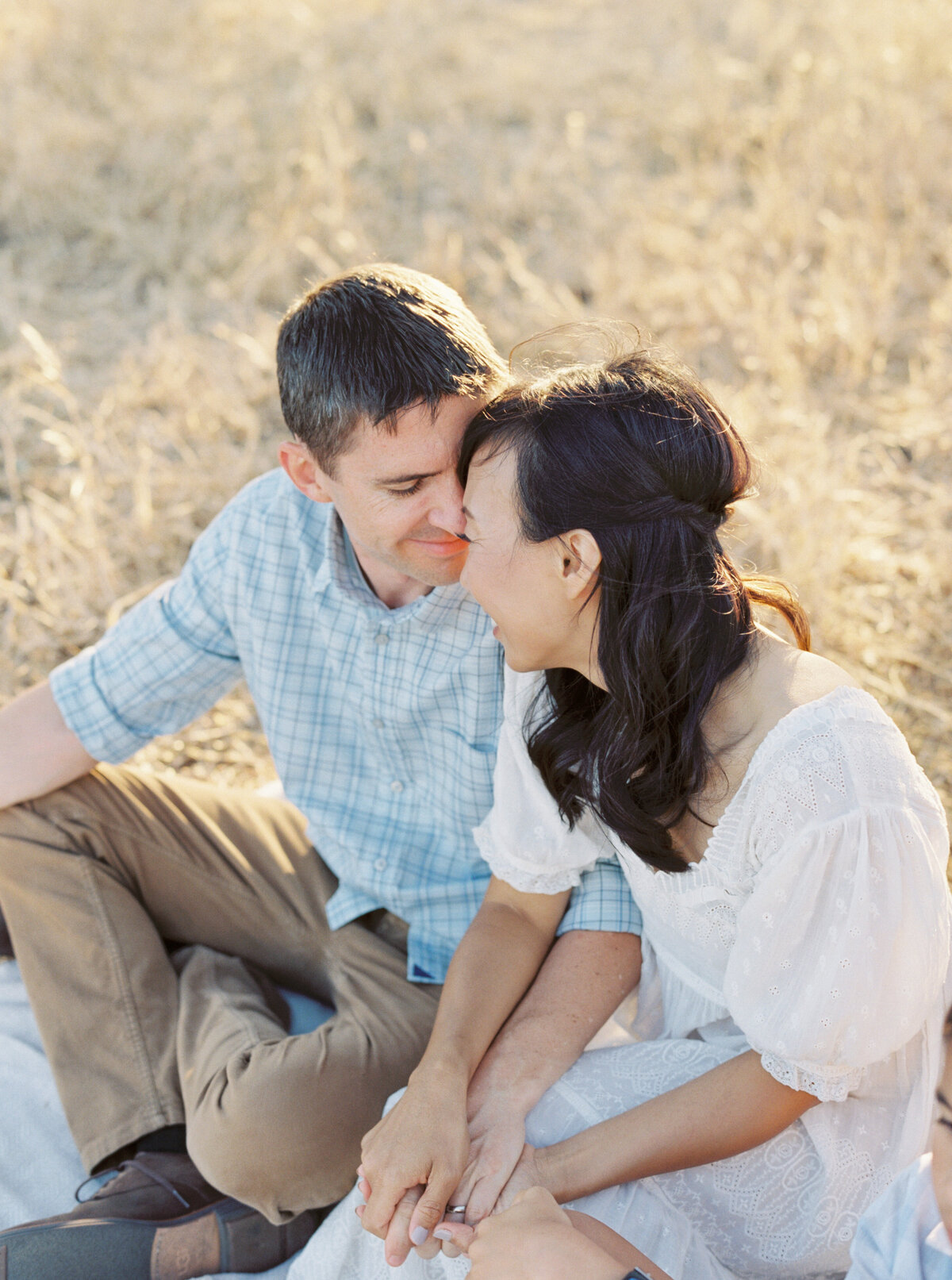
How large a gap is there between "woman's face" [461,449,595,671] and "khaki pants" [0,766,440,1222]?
0.90m

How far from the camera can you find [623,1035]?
7.85 ft

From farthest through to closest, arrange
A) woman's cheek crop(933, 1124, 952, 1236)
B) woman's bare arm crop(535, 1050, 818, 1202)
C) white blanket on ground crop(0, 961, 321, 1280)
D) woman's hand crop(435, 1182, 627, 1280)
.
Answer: white blanket on ground crop(0, 961, 321, 1280) < woman's bare arm crop(535, 1050, 818, 1202) < woman's hand crop(435, 1182, 627, 1280) < woman's cheek crop(933, 1124, 952, 1236)

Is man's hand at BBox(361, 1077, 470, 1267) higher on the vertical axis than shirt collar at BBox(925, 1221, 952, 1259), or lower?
lower

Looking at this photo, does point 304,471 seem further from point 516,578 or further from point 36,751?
point 36,751

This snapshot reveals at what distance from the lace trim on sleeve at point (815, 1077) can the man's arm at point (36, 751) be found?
156 cm

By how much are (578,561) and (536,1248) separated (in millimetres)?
965

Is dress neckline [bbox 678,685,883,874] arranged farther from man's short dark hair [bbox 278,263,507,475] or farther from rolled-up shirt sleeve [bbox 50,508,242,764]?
rolled-up shirt sleeve [bbox 50,508,242,764]

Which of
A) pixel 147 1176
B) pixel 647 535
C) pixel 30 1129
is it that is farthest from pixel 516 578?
pixel 30 1129

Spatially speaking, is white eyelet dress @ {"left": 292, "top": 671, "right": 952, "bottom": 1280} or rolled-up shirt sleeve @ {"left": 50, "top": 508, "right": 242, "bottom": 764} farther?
rolled-up shirt sleeve @ {"left": 50, "top": 508, "right": 242, "bottom": 764}

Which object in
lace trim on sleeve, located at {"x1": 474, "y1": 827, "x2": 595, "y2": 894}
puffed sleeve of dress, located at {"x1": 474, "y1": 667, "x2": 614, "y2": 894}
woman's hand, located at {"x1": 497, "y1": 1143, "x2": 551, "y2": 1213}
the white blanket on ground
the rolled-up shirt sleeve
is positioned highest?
the rolled-up shirt sleeve

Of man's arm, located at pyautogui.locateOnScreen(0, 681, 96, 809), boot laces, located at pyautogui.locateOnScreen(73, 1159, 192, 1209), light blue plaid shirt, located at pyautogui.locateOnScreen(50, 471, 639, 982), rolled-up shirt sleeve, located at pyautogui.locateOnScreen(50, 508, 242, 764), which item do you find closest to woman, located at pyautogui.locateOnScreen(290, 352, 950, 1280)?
boot laces, located at pyautogui.locateOnScreen(73, 1159, 192, 1209)

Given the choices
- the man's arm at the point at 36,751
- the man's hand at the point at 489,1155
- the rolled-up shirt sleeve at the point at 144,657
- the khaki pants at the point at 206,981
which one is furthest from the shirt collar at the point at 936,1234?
A: the man's arm at the point at 36,751

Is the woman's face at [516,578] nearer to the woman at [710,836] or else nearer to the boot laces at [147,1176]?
the woman at [710,836]

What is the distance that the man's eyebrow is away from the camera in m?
2.09
